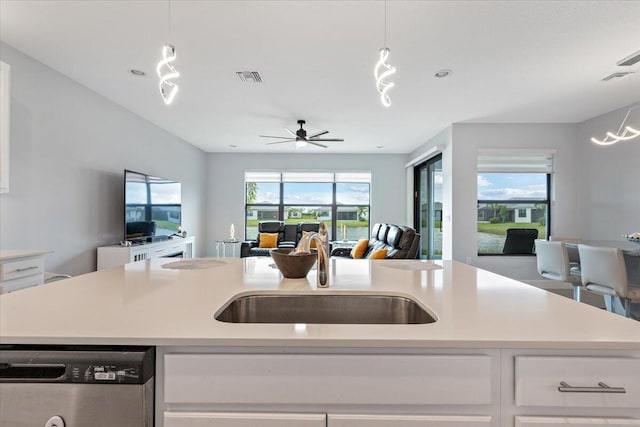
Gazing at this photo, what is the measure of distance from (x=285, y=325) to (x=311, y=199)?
23.9 ft

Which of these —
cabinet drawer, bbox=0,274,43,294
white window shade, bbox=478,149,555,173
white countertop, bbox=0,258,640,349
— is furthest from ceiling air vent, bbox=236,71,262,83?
white window shade, bbox=478,149,555,173

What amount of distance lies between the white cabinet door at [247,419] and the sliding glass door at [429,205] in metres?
6.04

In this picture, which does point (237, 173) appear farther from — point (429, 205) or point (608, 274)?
point (608, 274)

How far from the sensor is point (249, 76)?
349 centimetres

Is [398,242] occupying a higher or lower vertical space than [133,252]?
higher

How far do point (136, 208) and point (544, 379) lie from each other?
473 cm

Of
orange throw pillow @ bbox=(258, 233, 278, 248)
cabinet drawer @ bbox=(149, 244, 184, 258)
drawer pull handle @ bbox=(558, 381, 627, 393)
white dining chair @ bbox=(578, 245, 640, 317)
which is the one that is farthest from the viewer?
orange throw pillow @ bbox=(258, 233, 278, 248)

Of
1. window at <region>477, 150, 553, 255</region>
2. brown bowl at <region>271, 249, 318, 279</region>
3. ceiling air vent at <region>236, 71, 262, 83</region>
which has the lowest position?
brown bowl at <region>271, 249, 318, 279</region>

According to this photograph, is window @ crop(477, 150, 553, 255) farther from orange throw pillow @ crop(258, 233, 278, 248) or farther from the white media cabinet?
the white media cabinet

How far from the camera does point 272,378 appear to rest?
30.5 inches

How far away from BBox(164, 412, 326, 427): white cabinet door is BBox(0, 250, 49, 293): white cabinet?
227cm

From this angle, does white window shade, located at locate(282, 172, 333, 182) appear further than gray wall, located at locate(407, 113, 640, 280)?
Yes

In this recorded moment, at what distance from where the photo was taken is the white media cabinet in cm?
393

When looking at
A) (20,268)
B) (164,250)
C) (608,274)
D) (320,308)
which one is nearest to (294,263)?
(320,308)
